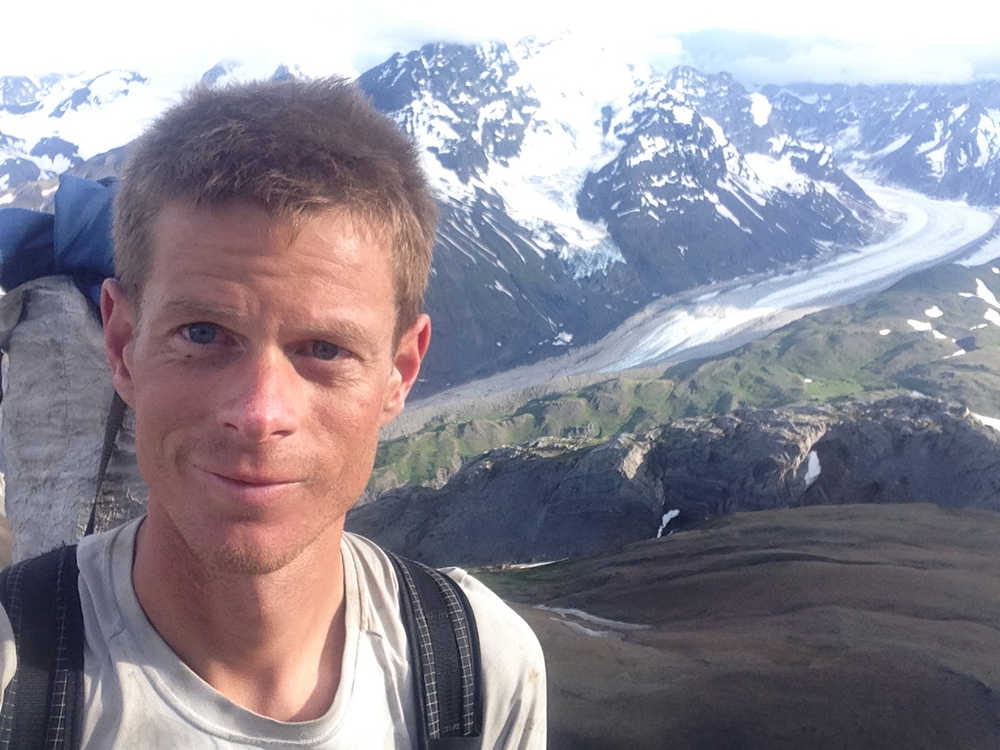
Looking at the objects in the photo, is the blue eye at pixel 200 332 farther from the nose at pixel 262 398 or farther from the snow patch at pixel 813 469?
the snow patch at pixel 813 469

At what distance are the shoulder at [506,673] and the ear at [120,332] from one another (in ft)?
4.41

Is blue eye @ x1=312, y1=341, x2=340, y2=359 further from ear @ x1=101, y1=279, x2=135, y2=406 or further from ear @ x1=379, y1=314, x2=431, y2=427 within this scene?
ear @ x1=101, y1=279, x2=135, y2=406

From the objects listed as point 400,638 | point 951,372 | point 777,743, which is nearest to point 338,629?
point 400,638

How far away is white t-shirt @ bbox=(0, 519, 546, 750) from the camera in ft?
10.1

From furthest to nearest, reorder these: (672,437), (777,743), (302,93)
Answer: (672,437)
(777,743)
(302,93)

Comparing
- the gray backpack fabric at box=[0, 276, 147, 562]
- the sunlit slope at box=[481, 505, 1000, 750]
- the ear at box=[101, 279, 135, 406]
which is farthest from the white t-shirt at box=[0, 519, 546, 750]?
the sunlit slope at box=[481, 505, 1000, 750]

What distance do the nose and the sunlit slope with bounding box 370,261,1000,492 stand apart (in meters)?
104

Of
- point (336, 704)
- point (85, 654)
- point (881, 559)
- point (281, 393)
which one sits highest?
point (281, 393)

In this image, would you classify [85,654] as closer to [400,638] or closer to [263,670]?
[263,670]

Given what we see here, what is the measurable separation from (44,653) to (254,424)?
3.59 feet

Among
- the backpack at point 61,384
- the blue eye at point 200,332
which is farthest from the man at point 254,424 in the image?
the backpack at point 61,384

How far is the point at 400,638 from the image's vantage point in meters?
3.69

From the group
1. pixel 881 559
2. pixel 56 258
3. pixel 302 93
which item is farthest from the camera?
pixel 881 559

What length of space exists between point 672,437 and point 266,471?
5455cm
